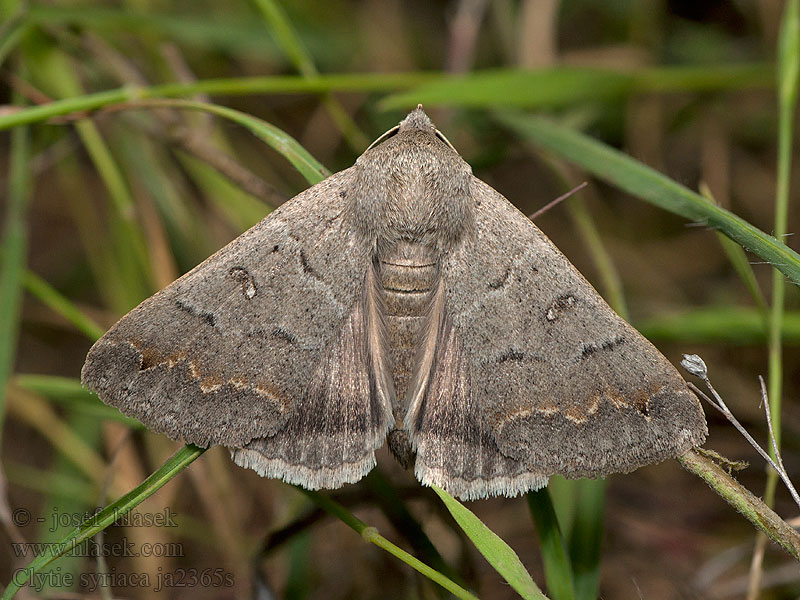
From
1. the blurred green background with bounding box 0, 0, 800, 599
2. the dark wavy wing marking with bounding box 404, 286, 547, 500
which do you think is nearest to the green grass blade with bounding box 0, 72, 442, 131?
the blurred green background with bounding box 0, 0, 800, 599

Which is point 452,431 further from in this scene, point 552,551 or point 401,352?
point 552,551

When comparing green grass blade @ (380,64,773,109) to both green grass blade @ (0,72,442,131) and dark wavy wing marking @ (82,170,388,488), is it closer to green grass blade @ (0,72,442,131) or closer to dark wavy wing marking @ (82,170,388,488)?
green grass blade @ (0,72,442,131)

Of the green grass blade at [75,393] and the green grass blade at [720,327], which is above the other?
the green grass blade at [75,393]

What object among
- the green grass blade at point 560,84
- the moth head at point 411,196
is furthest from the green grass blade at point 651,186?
the moth head at point 411,196

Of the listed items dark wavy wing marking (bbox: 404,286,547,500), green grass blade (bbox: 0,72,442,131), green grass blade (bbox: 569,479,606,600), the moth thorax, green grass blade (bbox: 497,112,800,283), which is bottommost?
green grass blade (bbox: 569,479,606,600)

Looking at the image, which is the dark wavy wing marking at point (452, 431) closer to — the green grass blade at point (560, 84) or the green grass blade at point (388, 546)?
the green grass blade at point (388, 546)
